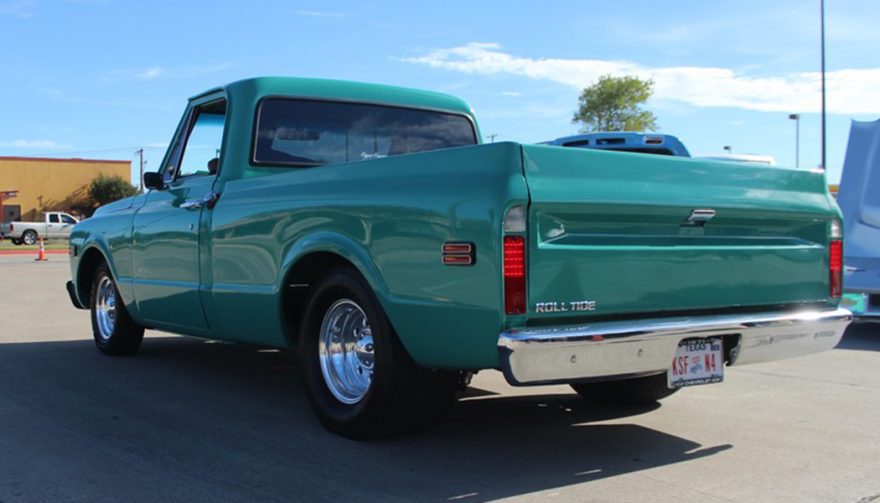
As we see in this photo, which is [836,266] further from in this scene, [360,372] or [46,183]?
[46,183]

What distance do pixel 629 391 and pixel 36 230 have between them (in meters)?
43.8

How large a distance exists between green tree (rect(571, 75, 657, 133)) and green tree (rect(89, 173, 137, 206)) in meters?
31.4

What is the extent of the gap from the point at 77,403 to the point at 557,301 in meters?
3.53

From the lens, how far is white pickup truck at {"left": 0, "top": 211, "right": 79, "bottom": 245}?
42906mm

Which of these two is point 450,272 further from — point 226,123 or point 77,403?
point 77,403

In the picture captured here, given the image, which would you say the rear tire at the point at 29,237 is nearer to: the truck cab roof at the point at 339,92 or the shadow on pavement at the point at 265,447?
the shadow on pavement at the point at 265,447

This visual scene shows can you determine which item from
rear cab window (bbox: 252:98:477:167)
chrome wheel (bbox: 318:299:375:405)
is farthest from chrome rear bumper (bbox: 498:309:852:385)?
rear cab window (bbox: 252:98:477:167)

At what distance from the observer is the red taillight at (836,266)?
4824mm

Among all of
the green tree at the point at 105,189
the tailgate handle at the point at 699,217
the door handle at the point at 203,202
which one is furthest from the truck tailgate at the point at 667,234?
the green tree at the point at 105,189

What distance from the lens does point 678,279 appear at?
417cm

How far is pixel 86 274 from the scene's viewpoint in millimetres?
8070

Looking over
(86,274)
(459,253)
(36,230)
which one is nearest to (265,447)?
(459,253)

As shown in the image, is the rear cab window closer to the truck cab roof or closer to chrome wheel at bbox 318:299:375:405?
the truck cab roof

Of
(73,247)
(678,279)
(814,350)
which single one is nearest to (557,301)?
(678,279)
